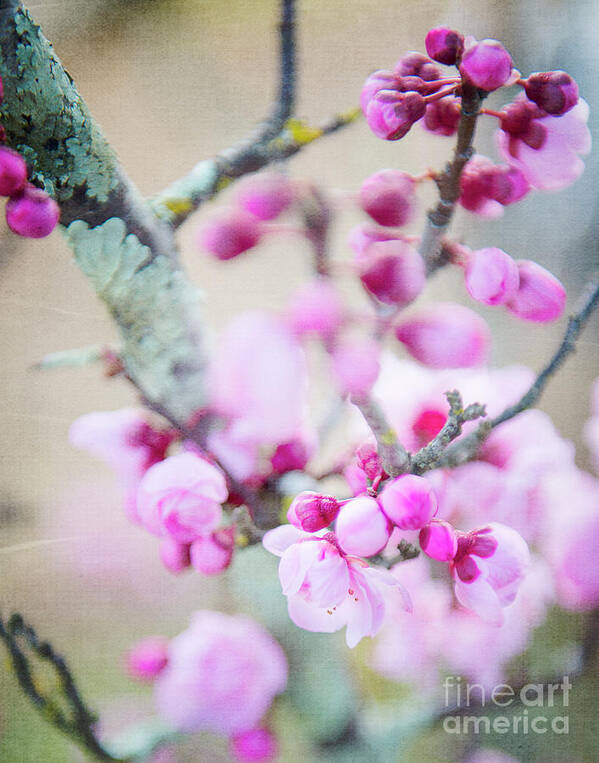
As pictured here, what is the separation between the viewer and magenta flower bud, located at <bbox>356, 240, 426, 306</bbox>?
1.51ft

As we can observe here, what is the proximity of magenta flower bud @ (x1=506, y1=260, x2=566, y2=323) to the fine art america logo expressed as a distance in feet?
1.09

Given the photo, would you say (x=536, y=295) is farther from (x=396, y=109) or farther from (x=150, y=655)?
(x=150, y=655)

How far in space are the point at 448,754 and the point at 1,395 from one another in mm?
510

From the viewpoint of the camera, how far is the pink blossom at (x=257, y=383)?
47 centimetres

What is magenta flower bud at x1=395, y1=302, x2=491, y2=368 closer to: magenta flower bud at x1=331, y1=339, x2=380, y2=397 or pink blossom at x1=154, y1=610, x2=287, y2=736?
magenta flower bud at x1=331, y1=339, x2=380, y2=397

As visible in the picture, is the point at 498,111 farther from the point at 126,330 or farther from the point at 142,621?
the point at 142,621

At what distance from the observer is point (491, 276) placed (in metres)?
0.45

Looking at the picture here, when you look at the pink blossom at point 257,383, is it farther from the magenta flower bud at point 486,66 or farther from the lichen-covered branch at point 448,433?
the magenta flower bud at point 486,66

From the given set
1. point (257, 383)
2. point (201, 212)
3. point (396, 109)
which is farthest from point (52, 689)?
point (396, 109)

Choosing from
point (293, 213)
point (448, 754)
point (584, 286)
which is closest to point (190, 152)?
point (293, 213)

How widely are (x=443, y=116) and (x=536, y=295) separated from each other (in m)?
0.15

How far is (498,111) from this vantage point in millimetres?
444

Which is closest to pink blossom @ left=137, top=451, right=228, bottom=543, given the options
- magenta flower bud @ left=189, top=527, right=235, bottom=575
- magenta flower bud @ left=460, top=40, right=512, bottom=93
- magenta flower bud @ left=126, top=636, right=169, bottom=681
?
magenta flower bud @ left=189, top=527, right=235, bottom=575

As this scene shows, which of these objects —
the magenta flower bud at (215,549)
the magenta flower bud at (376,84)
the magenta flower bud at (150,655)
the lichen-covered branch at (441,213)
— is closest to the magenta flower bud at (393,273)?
the lichen-covered branch at (441,213)
